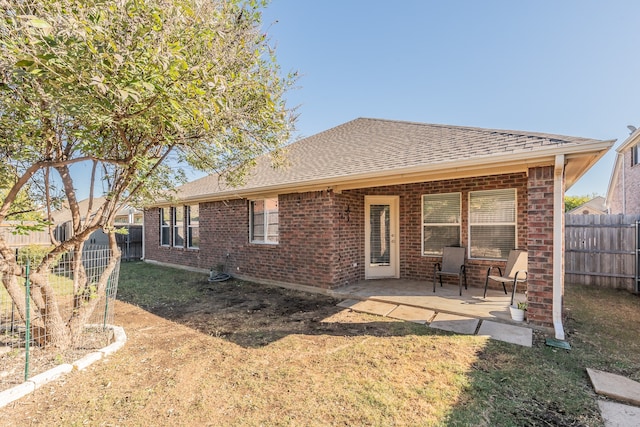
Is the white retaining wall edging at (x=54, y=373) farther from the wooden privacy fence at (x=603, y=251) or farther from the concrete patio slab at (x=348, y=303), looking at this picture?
the wooden privacy fence at (x=603, y=251)

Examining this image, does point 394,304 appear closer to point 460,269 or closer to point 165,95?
point 460,269

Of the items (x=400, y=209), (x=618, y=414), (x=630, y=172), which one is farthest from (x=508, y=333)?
(x=630, y=172)

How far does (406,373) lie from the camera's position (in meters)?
3.13

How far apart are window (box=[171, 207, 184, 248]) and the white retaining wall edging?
7281mm

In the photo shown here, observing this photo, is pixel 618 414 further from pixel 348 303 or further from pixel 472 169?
pixel 348 303

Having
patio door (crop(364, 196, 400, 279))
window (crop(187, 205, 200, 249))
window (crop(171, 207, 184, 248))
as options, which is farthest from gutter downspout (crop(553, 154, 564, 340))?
window (crop(171, 207, 184, 248))

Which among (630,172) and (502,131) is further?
(630,172)

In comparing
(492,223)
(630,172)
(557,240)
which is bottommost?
(557,240)

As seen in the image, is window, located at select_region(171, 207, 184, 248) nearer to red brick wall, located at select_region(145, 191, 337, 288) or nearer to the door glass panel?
red brick wall, located at select_region(145, 191, 337, 288)

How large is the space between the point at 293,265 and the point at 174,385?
434 cm

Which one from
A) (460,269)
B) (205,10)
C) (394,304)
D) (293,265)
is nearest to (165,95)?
(205,10)

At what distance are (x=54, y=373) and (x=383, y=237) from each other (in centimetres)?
659

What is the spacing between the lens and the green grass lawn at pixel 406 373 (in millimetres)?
2494

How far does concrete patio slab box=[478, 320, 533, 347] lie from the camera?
3913mm
